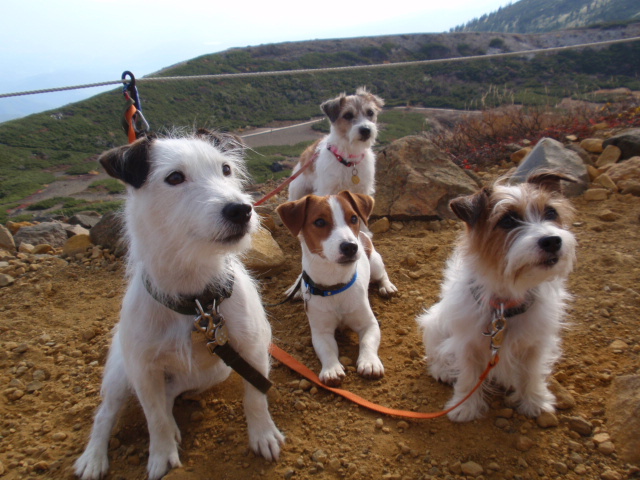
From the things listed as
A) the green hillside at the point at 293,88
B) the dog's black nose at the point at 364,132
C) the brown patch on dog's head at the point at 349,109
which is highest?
the brown patch on dog's head at the point at 349,109

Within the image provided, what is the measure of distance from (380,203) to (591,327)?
386 cm

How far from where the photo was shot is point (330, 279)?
3750 mm

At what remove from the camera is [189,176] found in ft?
7.70

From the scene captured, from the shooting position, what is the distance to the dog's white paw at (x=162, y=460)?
2537 millimetres

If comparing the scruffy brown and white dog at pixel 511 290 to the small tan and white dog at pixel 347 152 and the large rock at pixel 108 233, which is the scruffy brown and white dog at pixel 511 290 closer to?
the small tan and white dog at pixel 347 152

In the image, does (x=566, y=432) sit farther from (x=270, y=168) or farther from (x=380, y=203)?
(x=270, y=168)

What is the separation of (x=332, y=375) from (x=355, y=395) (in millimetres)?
253

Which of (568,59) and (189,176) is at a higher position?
(189,176)

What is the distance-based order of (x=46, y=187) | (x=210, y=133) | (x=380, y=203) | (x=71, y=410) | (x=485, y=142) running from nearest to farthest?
(x=210, y=133) < (x=71, y=410) < (x=380, y=203) < (x=485, y=142) < (x=46, y=187)

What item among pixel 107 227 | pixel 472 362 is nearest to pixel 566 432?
pixel 472 362

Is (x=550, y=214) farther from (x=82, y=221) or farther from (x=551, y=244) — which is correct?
(x=82, y=221)

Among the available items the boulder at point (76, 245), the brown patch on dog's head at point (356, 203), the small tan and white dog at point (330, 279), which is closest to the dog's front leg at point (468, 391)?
the small tan and white dog at point (330, 279)

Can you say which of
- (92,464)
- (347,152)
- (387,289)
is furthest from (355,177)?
(92,464)

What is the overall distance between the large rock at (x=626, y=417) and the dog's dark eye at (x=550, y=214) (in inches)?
46.8
